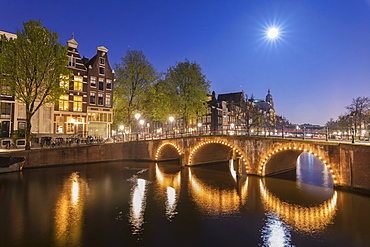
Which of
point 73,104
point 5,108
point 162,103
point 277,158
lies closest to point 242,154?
point 277,158

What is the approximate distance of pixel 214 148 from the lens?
31.6 metres

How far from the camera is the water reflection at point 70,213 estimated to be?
9617 mm

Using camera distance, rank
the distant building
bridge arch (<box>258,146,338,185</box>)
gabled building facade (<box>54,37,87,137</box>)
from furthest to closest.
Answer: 1. gabled building facade (<box>54,37,87,137</box>)
2. the distant building
3. bridge arch (<box>258,146,338,185</box>)

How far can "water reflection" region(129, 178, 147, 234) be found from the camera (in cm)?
1104

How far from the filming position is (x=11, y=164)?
22625mm

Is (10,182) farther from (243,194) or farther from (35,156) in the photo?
(243,194)

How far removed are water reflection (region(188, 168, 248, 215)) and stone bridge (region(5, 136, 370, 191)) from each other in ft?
12.7

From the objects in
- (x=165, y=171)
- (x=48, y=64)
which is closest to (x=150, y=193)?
(x=165, y=171)

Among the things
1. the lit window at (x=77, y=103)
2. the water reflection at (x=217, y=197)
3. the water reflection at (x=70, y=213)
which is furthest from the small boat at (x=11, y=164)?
the water reflection at (x=217, y=197)

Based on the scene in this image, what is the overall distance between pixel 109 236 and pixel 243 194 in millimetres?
10457

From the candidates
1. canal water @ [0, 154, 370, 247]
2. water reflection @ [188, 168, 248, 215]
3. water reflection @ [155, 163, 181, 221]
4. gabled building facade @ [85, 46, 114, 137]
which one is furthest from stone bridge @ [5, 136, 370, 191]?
gabled building facade @ [85, 46, 114, 137]

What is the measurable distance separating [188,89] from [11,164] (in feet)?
84.5

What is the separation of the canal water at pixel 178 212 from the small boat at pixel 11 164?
2.24 meters

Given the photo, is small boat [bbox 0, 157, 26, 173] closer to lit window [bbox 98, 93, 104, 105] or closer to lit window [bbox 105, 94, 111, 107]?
lit window [bbox 98, 93, 104, 105]
